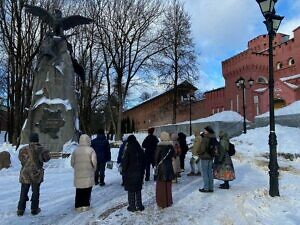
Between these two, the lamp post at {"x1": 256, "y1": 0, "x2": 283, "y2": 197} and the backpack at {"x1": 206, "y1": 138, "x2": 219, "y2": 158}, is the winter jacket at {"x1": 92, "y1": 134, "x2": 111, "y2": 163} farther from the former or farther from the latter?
the lamp post at {"x1": 256, "y1": 0, "x2": 283, "y2": 197}

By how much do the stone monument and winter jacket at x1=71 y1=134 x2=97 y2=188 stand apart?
34.5 ft

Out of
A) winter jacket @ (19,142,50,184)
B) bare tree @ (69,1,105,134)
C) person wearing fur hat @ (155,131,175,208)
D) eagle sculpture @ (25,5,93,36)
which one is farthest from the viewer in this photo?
bare tree @ (69,1,105,134)

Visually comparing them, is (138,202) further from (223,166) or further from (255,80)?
(255,80)

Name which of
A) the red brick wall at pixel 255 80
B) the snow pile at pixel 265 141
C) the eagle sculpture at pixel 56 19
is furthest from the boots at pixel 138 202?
the red brick wall at pixel 255 80

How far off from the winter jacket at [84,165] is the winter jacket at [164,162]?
4.56ft

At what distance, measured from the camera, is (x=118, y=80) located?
111 ft

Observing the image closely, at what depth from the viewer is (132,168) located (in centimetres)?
831

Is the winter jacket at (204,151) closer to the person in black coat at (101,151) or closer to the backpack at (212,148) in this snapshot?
the backpack at (212,148)

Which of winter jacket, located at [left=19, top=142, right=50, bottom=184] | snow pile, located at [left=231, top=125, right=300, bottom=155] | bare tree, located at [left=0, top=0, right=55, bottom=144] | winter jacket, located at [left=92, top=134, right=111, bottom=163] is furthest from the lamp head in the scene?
bare tree, located at [left=0, top=0, right=55, bottom=144]

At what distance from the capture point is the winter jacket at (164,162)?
8672 millimetres

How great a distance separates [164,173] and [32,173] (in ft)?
8.95

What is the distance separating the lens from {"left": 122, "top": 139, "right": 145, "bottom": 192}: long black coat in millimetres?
8258

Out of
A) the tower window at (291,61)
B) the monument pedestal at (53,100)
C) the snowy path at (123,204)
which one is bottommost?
the snowy path at (123,204)

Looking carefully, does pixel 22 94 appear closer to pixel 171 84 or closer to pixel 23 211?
pixel 171 84
